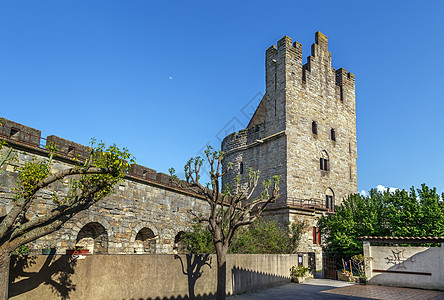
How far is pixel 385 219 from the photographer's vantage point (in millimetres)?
19766

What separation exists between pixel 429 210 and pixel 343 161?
39.1 feet

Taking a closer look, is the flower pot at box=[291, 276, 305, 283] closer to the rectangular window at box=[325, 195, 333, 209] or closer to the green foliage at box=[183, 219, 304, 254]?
the green foliage at box=[183, 219, 304, 254]

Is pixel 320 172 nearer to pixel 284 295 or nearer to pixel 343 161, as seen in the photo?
pixel 343 161

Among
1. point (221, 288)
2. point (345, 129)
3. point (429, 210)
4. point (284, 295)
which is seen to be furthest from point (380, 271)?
point (345, 129)

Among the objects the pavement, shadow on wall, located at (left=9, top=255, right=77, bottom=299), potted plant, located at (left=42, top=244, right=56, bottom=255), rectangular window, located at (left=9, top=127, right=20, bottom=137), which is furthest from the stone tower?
shadow on wall, located at (left=9, top=255, right=77, bottom=299)

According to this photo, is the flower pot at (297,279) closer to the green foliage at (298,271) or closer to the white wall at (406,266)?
the green foliage at (298,271)

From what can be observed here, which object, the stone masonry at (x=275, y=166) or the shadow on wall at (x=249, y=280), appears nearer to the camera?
the shadow on wall at (x=249, y=280)

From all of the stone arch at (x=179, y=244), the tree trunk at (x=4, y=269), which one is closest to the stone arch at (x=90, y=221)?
the stone arch at (x=179, y=244)

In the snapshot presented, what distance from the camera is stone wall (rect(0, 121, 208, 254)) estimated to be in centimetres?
1326

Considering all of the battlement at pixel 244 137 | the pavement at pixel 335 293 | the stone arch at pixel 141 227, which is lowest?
the pavement at pixel 335 293

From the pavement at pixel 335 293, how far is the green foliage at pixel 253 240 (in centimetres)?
227

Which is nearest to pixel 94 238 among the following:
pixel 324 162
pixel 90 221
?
pixel 90 221

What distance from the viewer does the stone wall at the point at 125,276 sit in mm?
7391

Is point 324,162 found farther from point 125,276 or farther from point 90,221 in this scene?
point 125,276
